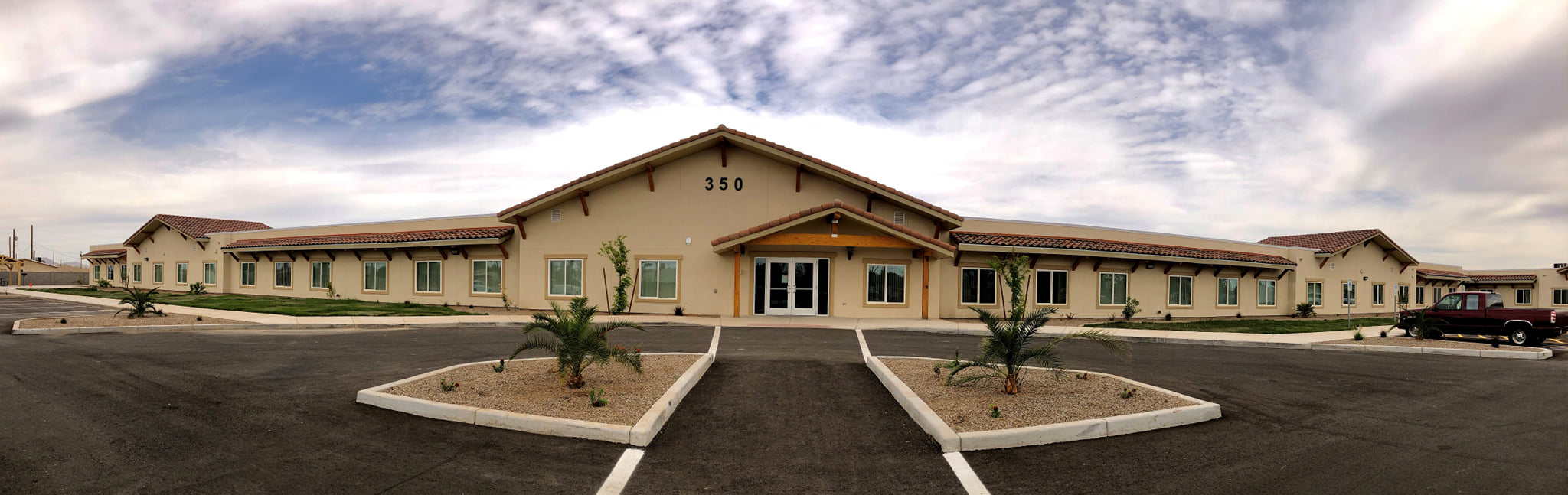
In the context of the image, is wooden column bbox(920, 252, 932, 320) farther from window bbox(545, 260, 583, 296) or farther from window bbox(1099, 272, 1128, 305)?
window bbox(545, 260, 583, 296)

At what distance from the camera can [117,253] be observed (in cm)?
4547

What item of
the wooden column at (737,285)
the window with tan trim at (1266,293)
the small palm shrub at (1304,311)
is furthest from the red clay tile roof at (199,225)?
the small palm shrub at (1304,311)

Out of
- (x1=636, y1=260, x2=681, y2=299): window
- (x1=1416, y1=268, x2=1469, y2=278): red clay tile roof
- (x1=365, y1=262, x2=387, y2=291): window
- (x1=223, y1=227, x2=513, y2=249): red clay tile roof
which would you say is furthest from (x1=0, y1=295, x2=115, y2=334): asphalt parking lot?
(x1=1416, y1=268, x2=1469, y2=278): red clay tile roof

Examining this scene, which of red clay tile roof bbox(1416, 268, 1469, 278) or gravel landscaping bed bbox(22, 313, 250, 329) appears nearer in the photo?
gravel landscaping bed bbox(22, 313, 250, 329)

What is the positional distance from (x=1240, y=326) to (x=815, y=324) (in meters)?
14.0

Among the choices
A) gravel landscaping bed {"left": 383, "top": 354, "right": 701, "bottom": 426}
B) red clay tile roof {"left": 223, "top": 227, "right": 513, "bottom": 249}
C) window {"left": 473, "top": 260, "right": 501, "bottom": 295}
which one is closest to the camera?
gravel landscaping bed {"left": 383, "top": 354, "right": 701, "bottom": 426}

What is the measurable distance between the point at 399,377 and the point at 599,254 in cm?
1369

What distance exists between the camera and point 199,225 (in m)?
38.7

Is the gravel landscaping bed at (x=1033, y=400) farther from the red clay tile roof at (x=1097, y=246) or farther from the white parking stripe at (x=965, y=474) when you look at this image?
the red clay tile roof at (x=1097, y=246)

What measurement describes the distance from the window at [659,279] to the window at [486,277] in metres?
6.25

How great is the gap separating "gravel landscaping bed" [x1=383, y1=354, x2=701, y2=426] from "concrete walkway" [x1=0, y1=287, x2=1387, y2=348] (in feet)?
30.3

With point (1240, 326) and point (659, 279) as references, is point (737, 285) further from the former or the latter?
point (1240, 326)

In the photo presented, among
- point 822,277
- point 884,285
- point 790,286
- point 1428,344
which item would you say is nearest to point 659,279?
point 790,286

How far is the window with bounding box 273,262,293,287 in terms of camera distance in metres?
32.2
